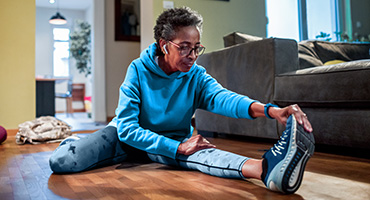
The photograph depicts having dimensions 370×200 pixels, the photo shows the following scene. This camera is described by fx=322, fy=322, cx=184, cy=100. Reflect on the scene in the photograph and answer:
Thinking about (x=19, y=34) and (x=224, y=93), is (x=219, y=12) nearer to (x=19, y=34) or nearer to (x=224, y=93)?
(x=19, y=34)

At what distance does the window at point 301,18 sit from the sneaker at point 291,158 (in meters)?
3.68

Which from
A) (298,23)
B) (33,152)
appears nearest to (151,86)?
(33,152)

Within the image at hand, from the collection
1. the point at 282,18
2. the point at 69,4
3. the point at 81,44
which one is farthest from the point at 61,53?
the point at 282,18

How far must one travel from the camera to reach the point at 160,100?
1469 mm

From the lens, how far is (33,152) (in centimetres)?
217

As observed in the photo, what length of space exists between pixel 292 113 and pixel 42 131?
2.36m

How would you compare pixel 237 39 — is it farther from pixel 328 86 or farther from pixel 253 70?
pixel 328 86

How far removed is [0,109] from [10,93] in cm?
19

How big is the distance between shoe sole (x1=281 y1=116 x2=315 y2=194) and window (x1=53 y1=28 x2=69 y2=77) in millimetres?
9878

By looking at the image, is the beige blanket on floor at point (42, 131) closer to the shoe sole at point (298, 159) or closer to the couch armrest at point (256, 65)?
the couch armrest at point (256, 65)

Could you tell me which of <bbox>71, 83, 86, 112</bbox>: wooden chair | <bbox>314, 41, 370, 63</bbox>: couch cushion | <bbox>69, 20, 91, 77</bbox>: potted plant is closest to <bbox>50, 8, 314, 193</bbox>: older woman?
<bbox>314, 41, 370, 63</bbox>: couch cushion

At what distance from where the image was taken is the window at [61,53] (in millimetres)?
9875

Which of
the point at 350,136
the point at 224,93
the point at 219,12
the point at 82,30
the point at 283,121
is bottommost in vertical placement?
the point at 350,136

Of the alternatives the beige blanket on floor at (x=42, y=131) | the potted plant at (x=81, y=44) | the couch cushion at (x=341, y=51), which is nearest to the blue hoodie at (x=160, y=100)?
the beige blanket on floor at (x=42, y=131)
